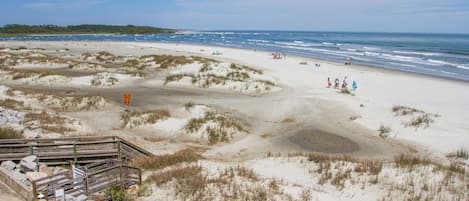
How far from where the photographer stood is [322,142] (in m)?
16.3

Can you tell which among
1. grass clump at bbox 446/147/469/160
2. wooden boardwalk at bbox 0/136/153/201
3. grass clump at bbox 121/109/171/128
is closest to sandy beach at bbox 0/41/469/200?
grass clump at bbox 121/109/171/128

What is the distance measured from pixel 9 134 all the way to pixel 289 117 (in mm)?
14140

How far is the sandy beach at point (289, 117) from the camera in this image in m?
14.6

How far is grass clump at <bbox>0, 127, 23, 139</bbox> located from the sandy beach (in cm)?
302

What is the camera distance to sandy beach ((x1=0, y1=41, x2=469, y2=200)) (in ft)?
47.8

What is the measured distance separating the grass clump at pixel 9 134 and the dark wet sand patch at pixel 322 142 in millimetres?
11804

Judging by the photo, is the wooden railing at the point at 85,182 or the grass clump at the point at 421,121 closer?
the wooden railing at the point at 85,182

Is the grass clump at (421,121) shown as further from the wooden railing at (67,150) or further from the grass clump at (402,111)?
the wooden railing at (67,150)

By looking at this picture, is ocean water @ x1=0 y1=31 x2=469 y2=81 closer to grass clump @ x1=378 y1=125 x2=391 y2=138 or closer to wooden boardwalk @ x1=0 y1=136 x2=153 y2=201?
grass clump @ x1=378 y1=125 x2=391 y2=138

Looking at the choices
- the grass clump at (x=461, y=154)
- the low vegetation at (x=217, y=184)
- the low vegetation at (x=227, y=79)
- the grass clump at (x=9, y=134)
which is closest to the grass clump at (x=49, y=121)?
the grass clump at (x=9, y=134)

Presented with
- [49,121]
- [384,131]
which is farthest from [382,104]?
[49,121]

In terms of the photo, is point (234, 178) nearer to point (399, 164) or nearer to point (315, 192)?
point (315, 192)

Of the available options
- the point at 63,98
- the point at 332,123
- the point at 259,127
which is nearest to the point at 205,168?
the point at 259,127

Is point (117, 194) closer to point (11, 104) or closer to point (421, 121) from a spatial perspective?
point (421, 121)
